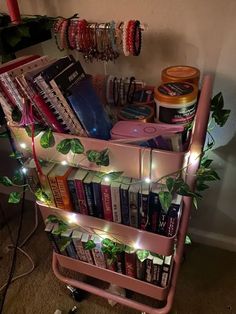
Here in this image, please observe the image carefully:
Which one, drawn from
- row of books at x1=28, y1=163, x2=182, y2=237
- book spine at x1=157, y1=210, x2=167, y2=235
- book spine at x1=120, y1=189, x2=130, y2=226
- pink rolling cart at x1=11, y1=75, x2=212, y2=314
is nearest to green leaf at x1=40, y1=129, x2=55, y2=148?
pink rolling cart at x1=11, y1=75, x2=212, y2=314

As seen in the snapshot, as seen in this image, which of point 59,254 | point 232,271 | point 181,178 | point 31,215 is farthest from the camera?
point 31,215

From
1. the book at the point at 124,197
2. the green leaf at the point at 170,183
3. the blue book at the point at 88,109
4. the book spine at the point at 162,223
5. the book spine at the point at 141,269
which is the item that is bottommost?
the book spine at the point at 141,269

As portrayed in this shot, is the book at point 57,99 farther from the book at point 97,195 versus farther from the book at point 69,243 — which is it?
the book at point 69,243

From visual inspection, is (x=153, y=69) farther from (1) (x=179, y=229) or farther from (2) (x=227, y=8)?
(1) (x=179, y=229)

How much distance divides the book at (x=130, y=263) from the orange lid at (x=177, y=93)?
1.62ft

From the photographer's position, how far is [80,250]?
0.94 metres

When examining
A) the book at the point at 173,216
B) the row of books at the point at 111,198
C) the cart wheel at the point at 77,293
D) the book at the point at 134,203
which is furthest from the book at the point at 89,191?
the cart wheel at the point at 77,293

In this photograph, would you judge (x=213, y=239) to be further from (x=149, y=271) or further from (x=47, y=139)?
(x=47, y=139)

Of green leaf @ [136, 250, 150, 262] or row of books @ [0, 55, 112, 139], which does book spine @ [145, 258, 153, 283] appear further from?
row of books @ [0, 55, 112, 139]

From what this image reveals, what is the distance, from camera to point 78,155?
669mm

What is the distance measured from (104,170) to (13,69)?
1.09 ft

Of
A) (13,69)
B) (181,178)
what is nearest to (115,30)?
(13,69)

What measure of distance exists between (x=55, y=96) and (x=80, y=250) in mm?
581

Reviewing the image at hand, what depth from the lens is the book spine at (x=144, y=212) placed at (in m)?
0.69
